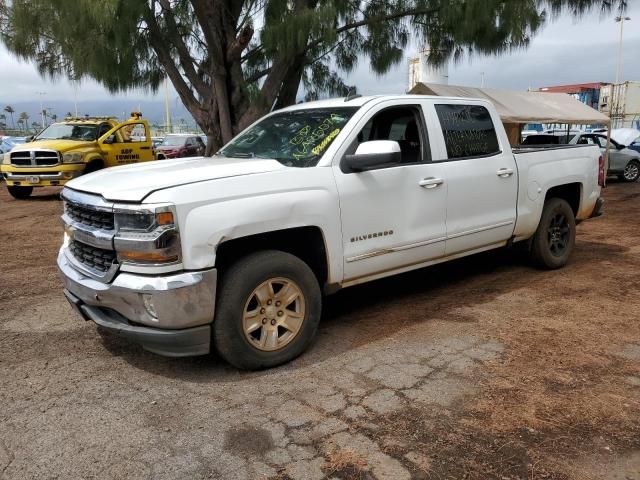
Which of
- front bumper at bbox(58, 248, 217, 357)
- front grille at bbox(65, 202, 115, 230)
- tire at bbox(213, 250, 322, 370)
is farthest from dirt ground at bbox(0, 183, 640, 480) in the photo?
front grille at bbox(65, 202, 115, 230)

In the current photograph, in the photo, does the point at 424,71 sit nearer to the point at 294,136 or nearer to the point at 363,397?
the point at 294,136

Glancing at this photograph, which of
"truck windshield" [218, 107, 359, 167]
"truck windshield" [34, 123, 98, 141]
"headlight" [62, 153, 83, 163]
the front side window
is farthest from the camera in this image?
the front side window

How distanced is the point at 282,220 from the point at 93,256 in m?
1.29

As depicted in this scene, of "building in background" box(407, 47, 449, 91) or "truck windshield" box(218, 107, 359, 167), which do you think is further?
"building in background" box(407, 47, 449, 91)

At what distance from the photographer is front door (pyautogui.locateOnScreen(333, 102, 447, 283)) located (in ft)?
14.1

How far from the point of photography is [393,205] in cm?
454

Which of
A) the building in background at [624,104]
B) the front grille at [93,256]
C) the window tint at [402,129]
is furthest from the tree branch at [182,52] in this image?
the building in background at [624,104]

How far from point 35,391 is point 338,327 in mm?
2286

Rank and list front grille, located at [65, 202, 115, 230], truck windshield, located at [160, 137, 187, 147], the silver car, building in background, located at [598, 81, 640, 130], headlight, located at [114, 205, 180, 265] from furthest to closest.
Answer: building in background, located at [598, 81, 640, 130], truck windshield, located at [160, 137, 187, 147], the silver car, front grille, located at [65, 202, 115, 230], headlight, located at [114, 205, 180, 265]

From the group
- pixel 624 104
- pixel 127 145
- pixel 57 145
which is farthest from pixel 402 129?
pixel 624 104

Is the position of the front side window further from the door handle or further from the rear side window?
the door handle

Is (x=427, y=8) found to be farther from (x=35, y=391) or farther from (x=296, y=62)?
(x=35, y=391)

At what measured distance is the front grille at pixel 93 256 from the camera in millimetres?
3746

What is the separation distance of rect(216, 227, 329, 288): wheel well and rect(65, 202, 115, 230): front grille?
2.33 ft
